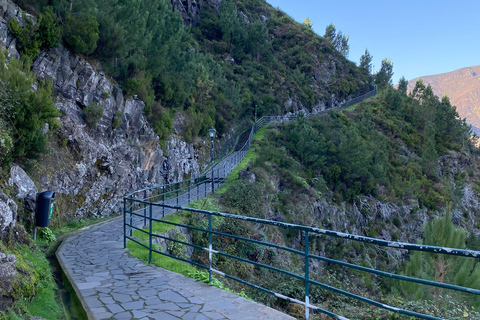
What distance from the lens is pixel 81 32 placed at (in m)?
13.5

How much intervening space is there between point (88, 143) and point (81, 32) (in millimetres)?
4666

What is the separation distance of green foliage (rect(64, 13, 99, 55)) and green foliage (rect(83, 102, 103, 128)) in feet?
8.20

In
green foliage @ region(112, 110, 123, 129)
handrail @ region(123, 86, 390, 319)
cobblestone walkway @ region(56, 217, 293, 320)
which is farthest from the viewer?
green foliage @ region(112, 110, 123, 129)

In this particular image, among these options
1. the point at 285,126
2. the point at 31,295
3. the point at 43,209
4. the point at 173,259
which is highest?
the point at 285,126

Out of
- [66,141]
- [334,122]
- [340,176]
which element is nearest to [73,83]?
[66,141]

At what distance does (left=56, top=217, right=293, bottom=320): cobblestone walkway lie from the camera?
3.90 metres

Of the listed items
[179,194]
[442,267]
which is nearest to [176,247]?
[179,194]

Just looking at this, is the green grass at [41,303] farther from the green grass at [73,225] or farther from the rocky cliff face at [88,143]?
the green grass at [73,225]

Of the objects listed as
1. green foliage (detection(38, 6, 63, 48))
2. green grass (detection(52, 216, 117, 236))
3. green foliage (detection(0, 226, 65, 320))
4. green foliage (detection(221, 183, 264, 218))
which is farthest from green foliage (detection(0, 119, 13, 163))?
green foliage (detection(221, 183, 264, 218))

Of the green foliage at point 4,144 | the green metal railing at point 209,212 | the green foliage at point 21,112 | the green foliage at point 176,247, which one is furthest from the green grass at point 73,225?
the green foliage at point 176,247

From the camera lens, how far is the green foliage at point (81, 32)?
1326cm

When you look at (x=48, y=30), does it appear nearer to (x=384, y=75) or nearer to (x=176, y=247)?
(x=176, y=247)

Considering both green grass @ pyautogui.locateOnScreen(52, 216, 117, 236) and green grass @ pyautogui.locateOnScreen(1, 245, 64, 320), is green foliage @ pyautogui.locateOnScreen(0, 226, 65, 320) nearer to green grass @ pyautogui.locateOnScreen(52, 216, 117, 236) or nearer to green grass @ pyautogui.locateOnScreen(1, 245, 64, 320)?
green grass @ pyautogui.locateOnScreen(1, 245, 64, 320)

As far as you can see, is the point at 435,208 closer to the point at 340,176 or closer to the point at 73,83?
the point at 340,176
